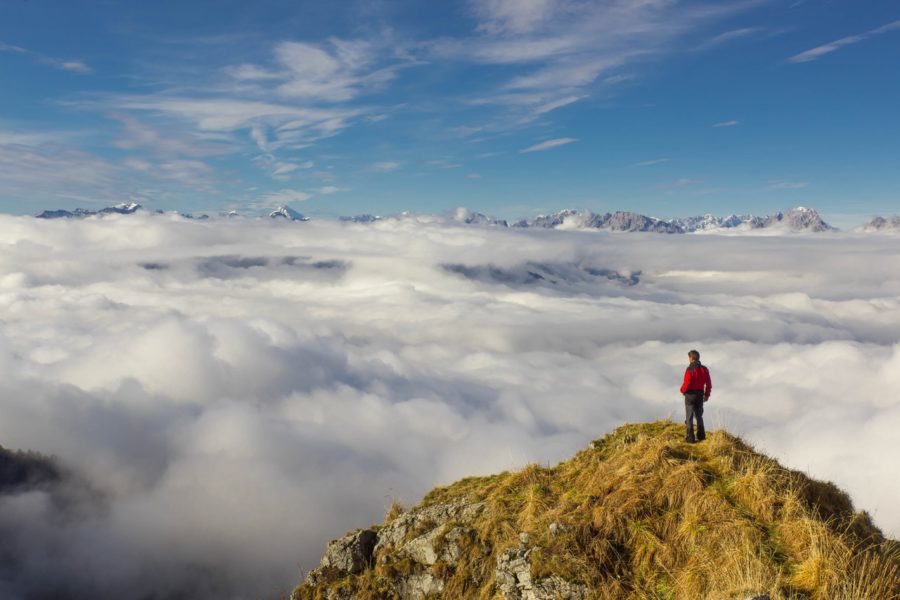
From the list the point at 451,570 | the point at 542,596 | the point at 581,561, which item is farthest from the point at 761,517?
the point at 451,570

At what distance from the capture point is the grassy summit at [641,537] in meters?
9.76

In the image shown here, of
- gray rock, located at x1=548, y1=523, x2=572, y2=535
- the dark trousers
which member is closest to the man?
the dark trousers

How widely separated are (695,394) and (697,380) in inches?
24.0

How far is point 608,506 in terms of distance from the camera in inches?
511

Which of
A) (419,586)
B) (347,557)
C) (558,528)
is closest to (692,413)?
(558,528)

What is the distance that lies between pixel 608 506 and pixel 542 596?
119 inches

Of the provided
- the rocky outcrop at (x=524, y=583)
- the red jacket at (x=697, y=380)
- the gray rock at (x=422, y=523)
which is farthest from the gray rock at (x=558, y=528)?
the red jacket at (x=697, y=380)

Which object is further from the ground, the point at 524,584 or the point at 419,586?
the point at 524,584

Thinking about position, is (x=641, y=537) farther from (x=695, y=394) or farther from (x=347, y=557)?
(x=347, y=557)

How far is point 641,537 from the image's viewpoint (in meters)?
12.1

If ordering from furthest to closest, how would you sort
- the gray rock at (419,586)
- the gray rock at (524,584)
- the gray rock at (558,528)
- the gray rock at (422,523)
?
the gray rock at (422,523)
the gray rock at (419,586)
the gray rock at (558,528)
the gray rock at (524,584)

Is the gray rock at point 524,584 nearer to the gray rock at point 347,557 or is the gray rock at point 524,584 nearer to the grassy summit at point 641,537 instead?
the grassy summit at point 641,537

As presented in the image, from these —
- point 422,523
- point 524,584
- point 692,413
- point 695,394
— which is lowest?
point 422,523

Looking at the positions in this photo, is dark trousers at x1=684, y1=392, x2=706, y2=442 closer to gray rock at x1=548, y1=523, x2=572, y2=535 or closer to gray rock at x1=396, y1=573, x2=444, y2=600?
gray rock at x1=548, y1=523, x2=572, y2=535
